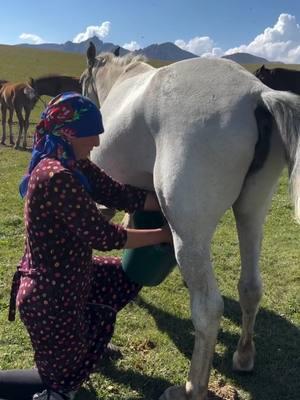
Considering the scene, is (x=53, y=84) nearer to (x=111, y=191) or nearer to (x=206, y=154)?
(x=111, y=191)

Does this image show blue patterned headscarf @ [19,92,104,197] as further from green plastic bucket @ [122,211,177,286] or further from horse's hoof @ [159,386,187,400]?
horse's hoof @ [159,386,187,400]

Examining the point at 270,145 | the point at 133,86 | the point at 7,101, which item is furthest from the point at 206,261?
the point at 7,101

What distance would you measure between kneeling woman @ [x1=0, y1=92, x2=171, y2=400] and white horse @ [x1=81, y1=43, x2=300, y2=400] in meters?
0.33

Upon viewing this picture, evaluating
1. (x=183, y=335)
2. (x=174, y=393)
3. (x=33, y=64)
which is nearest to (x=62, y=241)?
(x=174, y=393)

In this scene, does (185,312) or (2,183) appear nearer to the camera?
(185,312)

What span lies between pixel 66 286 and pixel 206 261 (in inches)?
31.0

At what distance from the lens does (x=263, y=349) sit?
3707 millimetres

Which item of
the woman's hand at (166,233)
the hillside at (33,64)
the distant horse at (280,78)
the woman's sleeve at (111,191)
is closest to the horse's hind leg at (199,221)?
the woman's hand at (166,233)

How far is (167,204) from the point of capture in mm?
2756

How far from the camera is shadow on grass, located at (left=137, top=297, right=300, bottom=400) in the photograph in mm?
3258

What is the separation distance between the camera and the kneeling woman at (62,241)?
255 centimetres

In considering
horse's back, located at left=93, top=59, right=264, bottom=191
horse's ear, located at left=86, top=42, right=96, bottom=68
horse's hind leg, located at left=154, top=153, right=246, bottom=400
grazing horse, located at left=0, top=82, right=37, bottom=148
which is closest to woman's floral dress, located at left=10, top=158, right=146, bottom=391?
horse's hind leg, located at left=154, top=153, right=246, bottom=400

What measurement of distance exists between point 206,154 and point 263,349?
1830 mm

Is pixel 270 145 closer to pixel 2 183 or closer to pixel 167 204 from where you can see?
pixel 167 204
